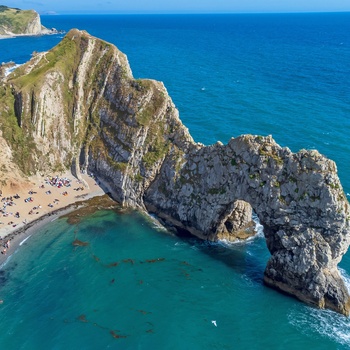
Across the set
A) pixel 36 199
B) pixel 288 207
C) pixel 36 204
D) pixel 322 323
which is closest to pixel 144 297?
pixel 322 323

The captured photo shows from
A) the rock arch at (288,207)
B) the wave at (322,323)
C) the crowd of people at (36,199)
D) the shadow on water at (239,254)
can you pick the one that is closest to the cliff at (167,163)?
the rock arch at (288,207)

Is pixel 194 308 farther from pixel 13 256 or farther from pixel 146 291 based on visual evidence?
pixel 13 256

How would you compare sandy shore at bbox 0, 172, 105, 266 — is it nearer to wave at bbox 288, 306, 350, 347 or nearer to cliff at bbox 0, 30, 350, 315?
cliff at bbox 0, 30, 350, 315

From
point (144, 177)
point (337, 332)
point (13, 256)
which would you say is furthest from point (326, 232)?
point (13, 256)

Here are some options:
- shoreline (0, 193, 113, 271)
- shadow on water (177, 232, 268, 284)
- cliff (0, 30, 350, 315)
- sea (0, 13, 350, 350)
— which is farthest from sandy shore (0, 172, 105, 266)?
shadow on water (177, 232, 268, 284)

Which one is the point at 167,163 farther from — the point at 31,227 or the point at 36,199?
the point at 31,227

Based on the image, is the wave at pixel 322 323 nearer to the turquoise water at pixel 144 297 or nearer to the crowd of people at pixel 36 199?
the turquoise water at pixel 144 297

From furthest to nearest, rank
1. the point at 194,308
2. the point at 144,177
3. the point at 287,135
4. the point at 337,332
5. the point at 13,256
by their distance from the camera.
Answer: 1. the point at 287,135
2. the point at 144,177
3. the point at 13,256
4. the point at 194,308
5. the point at 337,332
